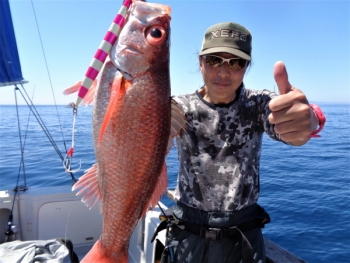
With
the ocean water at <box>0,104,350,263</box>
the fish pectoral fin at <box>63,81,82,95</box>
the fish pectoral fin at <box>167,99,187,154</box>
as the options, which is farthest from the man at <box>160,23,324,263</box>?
the ocean water at <box>0,104,350,263</box>

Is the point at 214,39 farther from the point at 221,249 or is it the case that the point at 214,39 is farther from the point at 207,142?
the point at 221,249

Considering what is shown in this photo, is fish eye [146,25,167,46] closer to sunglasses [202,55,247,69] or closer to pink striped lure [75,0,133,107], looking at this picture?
pink striped lure [75,0,133,107]

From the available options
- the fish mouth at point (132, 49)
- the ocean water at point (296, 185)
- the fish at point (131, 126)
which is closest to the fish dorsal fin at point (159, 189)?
the fish at point (131, 126)

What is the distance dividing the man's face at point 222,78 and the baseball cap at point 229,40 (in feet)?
0.21

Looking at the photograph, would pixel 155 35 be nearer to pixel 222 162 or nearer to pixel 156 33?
pixel 156 33

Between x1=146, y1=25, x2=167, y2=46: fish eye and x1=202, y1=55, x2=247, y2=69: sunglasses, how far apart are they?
78 cm

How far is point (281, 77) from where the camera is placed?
1607 mm

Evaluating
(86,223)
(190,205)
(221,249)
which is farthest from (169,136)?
(86,223)

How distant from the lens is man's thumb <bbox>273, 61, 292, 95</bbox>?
1.56 meters

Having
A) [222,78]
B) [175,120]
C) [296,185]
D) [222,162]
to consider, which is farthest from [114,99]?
[296,185]

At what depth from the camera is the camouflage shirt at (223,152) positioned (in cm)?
258

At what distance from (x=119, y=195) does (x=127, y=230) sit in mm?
227

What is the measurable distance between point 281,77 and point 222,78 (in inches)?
36.9

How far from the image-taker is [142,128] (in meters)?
1.73
